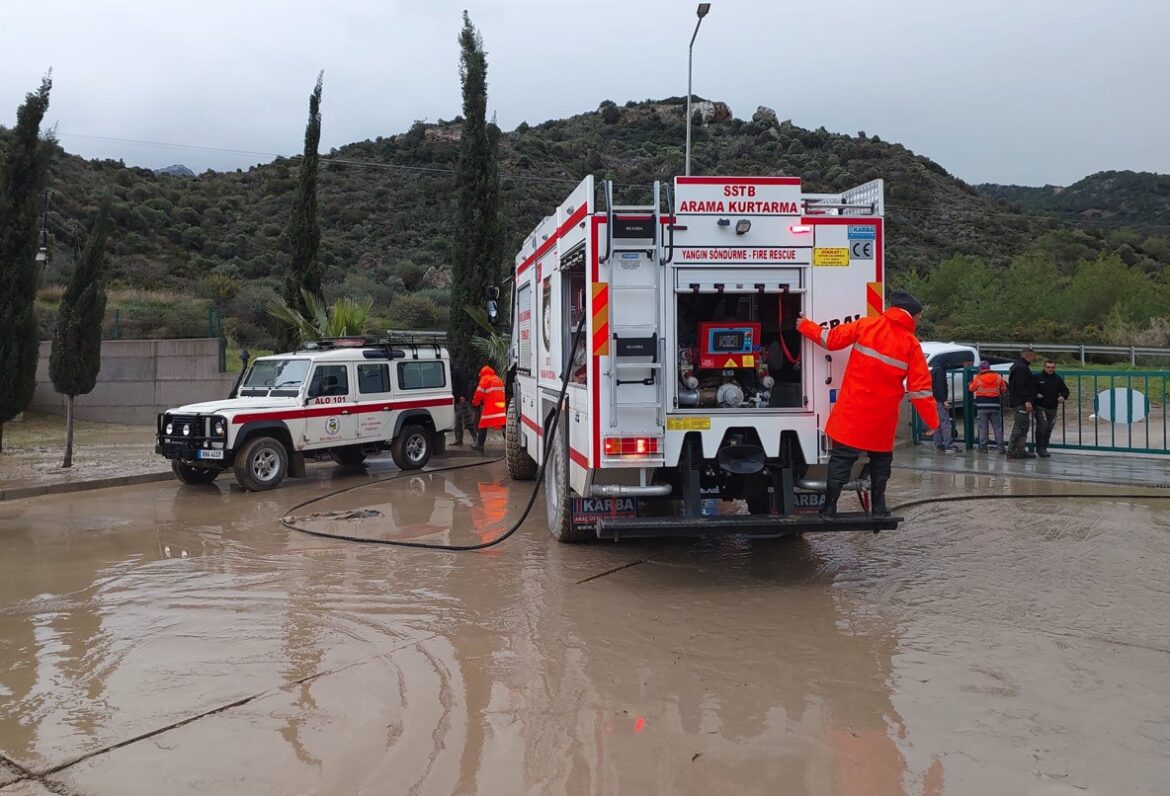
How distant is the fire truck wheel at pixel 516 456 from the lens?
12961 millimetres

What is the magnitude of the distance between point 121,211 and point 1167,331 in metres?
40.5

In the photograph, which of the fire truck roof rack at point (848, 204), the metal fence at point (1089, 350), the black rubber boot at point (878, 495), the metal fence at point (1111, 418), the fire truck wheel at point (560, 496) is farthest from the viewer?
the metal fence at point (1089, 350)

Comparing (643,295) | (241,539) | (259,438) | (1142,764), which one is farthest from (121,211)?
(1142,764)

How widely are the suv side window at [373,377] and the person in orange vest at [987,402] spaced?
31.2ft

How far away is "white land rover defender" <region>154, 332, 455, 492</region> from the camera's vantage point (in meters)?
12.4

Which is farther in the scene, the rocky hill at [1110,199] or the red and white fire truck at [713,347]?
the rocky hill at [1110,199]

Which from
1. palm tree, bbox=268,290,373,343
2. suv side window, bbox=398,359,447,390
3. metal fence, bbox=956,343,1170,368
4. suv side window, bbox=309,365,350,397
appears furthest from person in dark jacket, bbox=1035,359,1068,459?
palm tree, bbox=268,290,373,343

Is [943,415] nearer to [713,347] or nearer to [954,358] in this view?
[954,358]

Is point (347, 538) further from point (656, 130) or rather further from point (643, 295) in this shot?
point (656, 130)

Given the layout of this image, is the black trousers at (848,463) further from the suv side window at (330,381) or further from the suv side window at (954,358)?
the suv side window at (954,358)

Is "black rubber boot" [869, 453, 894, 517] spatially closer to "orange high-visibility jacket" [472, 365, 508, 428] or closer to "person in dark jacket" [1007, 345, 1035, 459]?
"person in dark jacket" [1007, 345, 1035, 459]

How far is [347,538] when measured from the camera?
30.0 ft

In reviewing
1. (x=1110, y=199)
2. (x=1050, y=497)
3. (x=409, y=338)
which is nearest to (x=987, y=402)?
(x=1050, y=497)

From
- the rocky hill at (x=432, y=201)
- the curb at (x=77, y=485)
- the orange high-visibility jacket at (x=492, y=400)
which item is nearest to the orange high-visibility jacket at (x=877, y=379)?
the orange high-visibility jacket at (x=492, y=400)
